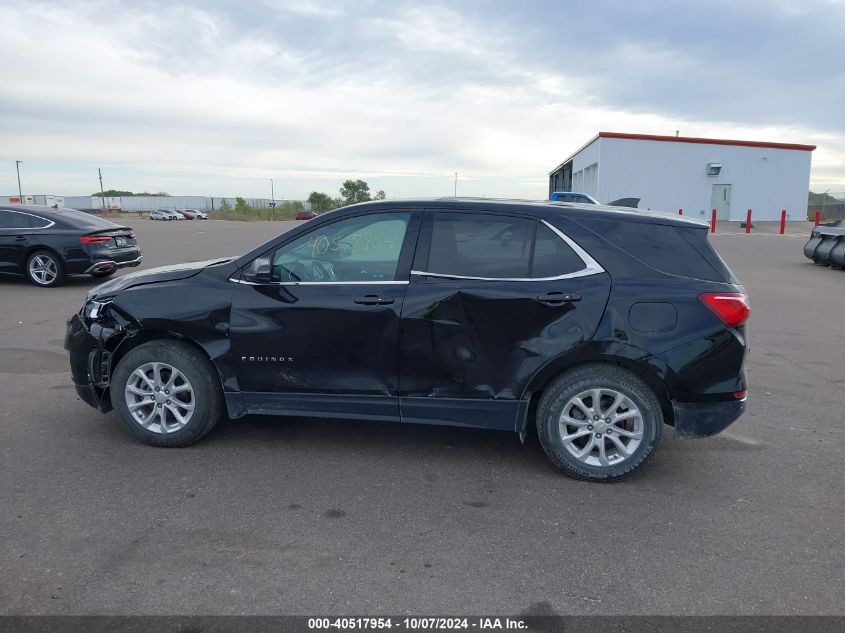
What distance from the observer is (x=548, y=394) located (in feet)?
14.1

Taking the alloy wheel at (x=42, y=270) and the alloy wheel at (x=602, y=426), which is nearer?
the alloy wheel at (x=602, y=426)

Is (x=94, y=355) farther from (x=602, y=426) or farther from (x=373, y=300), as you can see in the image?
(x=602, y=426)

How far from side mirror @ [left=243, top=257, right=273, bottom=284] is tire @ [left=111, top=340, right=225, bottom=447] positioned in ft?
2.13

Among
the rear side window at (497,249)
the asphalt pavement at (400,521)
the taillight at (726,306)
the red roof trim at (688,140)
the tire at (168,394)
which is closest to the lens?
the asphalt pavement at (400,521)

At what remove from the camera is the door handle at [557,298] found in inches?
166

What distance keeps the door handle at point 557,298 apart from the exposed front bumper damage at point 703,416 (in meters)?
0.90

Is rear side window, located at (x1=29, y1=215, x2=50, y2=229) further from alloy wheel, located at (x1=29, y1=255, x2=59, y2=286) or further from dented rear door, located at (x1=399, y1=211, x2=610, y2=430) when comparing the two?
dented rear door, located at (x1=399, y1=211, x2=610, y2=430)

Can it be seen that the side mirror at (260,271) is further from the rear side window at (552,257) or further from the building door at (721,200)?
the building door at (721,200)

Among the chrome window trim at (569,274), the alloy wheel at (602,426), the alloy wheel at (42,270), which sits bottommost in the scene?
the alloy wheel at (602,426)

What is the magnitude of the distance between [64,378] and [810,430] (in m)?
6.43

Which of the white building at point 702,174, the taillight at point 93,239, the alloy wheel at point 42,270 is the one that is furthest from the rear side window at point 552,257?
the white building at point 702,174

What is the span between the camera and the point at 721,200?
4109 cm

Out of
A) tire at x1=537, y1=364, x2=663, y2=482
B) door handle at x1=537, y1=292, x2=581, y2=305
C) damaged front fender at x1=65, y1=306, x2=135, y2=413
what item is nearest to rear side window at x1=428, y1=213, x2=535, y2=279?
door handle at x1=537, y1=292, x2=581, y2=305

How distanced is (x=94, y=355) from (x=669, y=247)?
3.90m
